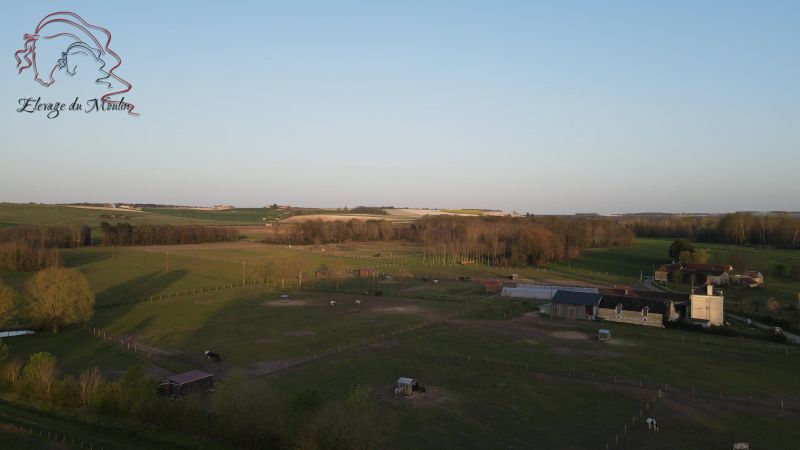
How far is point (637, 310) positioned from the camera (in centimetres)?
4959

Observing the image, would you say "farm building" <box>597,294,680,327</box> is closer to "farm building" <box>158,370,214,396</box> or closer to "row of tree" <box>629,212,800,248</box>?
"farm building" <box>158,370,214,396</box>

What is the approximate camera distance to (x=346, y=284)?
73188 mm

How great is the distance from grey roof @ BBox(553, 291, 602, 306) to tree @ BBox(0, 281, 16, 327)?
48.1 metres

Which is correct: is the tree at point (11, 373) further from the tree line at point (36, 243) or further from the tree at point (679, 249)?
the tree at point (679, 249)

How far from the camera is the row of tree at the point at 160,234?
360 ft

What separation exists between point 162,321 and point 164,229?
7983 cm

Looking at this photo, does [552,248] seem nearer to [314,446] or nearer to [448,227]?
[448,227]

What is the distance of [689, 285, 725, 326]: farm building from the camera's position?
4838 centimetres

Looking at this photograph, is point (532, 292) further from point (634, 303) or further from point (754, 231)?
point (754, 231)

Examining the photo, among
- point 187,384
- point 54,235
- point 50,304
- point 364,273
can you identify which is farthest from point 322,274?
point 54,235

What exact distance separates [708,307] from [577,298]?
38.1 feet

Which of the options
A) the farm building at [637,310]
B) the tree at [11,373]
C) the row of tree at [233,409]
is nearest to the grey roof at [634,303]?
the farm building at [637,310]

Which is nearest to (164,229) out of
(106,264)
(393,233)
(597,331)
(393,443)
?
(106,264)

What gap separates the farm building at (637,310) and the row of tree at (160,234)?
322ft
